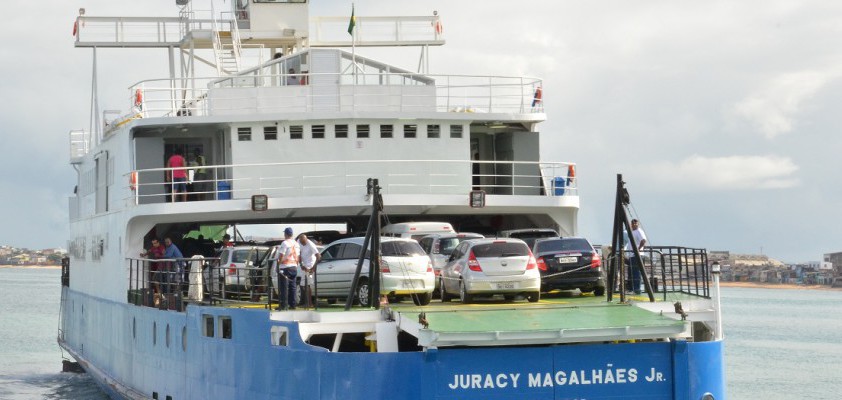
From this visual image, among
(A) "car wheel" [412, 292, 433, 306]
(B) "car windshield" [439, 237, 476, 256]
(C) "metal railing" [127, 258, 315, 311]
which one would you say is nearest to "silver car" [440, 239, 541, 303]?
(A) "car wheel" [412, 292, 433, 306]

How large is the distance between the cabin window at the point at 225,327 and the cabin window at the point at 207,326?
0.70 metres

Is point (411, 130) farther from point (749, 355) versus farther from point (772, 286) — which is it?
point (772, 286)

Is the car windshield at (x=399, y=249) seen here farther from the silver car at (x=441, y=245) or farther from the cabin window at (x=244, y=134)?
the cabin window at (x=244, y=134)

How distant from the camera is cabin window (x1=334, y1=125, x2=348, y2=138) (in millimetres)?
26109

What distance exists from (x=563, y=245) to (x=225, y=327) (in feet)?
21.5

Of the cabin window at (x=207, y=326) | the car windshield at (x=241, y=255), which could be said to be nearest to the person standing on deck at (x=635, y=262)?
the cabin window at (x=207, y=326)

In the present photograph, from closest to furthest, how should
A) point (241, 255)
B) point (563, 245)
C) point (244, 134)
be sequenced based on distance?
1. point (563, 245)
2. point (241, 255)
3. point (244, 134)

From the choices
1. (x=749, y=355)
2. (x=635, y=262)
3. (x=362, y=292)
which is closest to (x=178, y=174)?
(x=362, y=292)

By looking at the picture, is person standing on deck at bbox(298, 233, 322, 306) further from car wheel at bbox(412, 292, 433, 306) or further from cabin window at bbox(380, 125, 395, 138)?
cabin window at bbox(380, 125, 395, 138)

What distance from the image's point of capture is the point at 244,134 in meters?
26.1

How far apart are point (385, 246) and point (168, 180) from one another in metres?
9.31

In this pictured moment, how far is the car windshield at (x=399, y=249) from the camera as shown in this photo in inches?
781

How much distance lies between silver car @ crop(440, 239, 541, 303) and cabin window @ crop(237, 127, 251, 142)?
290 inches

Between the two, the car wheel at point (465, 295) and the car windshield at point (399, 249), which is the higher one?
the car windshield at point (399, 249)
